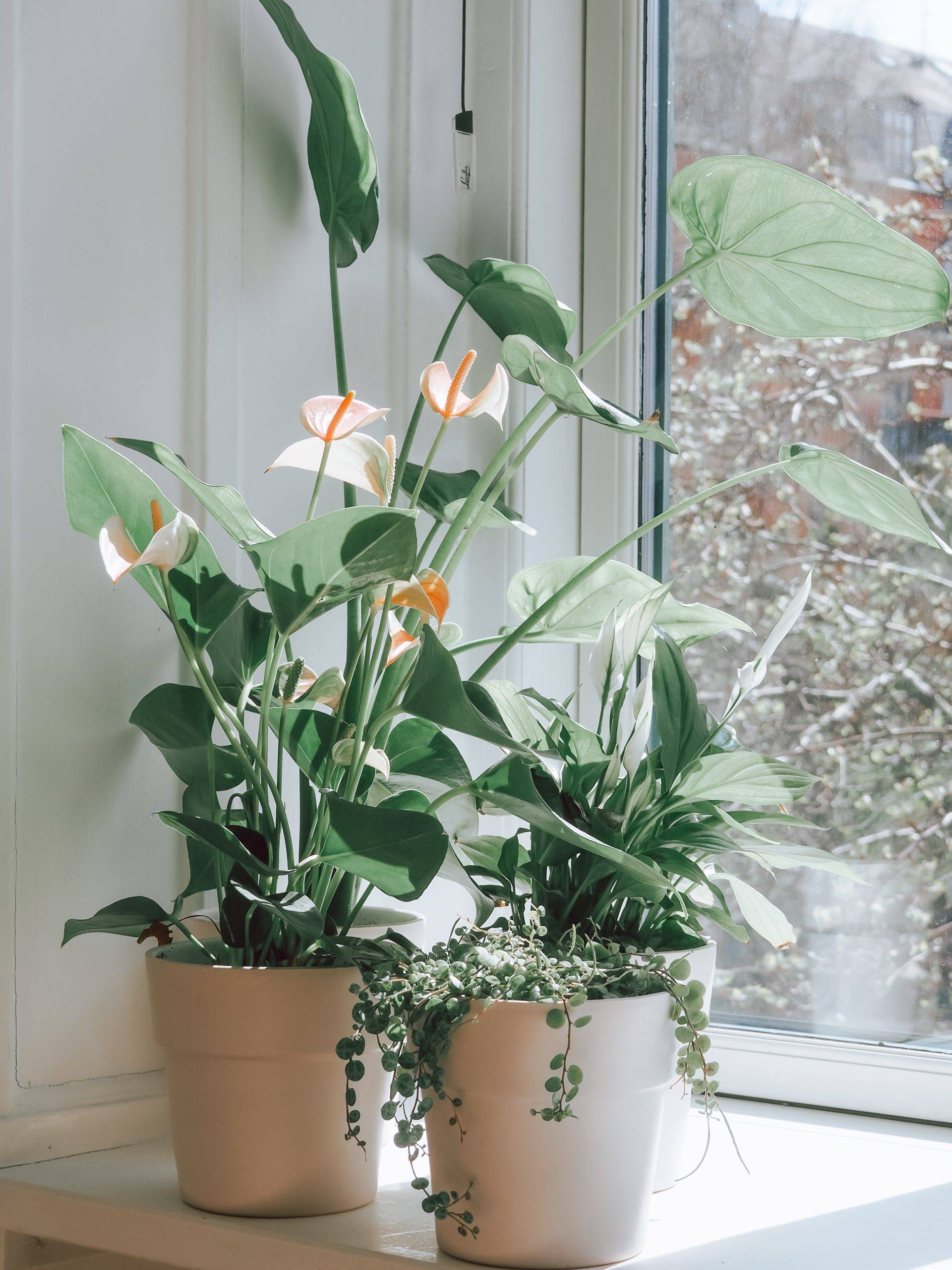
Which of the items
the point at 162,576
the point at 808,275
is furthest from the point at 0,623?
the point at 808,275

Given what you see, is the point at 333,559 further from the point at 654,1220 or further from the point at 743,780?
the point at 654,1220

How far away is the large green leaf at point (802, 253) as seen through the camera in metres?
0.85

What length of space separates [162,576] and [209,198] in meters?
0.40

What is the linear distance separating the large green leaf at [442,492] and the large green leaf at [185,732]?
247 millimetres

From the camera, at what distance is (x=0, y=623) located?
845 mm

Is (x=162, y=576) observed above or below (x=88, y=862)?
above

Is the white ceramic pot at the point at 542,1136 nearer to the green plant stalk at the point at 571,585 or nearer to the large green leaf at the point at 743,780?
the large green leaf at the point at 743,780

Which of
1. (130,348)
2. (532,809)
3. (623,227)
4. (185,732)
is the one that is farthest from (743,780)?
(623,227)

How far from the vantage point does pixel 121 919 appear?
0.79 metres

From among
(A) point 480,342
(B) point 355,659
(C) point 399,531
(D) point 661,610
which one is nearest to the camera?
(C) point 399,531

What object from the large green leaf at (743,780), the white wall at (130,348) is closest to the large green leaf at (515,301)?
the white wall at (130,348)

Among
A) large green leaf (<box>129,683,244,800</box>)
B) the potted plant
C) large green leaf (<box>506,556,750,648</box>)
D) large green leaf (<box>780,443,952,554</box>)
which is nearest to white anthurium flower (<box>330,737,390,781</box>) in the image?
the potted plant

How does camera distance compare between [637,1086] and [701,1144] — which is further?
[701,1144]

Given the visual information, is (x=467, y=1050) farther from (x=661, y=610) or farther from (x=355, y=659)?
(x=661, y=610)
